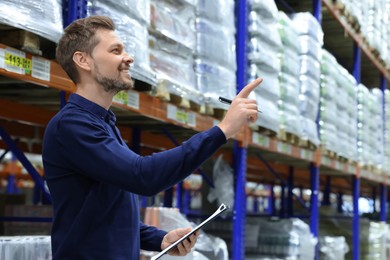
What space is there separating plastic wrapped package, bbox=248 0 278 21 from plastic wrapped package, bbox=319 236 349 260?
2.95 m

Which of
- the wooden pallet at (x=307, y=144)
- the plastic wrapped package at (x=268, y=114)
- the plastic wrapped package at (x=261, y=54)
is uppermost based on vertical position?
the plastic wrapped package at (x=261, y=54)

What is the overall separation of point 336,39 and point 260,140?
3973 millimetres

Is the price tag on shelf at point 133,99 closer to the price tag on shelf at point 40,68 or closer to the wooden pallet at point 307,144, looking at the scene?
the price tag on shelf at point 40,68

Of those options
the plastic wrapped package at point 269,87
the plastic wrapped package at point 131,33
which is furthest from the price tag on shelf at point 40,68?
the plastic wrapped package at point 269,87

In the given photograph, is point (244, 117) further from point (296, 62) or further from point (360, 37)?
point (360, 37)

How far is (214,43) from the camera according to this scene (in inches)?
179

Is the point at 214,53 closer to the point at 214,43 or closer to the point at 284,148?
the point at 214,43

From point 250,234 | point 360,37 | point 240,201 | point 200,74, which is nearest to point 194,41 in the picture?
point 200,74

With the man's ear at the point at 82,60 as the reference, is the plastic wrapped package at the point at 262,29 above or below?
above

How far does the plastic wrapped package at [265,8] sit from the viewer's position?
527 cm

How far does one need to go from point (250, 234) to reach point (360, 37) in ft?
12.3

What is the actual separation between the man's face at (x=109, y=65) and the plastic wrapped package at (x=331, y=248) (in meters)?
5.77

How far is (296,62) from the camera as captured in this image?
6.21 metres

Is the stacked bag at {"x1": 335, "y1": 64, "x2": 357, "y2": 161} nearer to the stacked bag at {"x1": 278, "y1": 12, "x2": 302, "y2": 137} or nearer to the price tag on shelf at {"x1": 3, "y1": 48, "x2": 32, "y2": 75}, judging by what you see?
the stacked bag at {"x1": 278, "y1": 12, "x2": 302, "y2": 137}
